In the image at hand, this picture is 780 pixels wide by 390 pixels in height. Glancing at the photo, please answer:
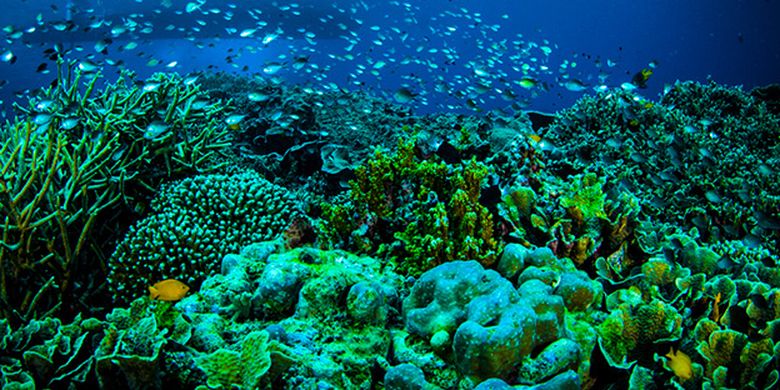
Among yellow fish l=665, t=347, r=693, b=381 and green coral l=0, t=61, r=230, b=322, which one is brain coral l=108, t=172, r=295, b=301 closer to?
green coral l=0, t=61, r=230, b=322

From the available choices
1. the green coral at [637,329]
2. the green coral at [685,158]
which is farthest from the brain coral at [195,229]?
the green coral at [685,158]

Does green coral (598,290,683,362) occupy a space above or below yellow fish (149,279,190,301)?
above

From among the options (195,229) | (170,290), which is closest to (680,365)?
(170,290)

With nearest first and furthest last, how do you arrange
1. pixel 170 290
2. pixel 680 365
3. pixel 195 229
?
1. pixel 680 365
2. pixel 170 290
3. pixel 195 229

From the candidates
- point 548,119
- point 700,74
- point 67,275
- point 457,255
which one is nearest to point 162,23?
point 548,119

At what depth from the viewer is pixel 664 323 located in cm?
303

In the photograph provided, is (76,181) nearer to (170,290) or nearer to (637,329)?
(170,290)

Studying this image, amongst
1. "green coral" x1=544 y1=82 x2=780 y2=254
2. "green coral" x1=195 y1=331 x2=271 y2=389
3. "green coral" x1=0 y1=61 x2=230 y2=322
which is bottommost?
"green coral" x1=0 y1=61 x2=230 y2=322

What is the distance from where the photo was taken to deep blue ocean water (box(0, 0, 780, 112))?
12.9 metres

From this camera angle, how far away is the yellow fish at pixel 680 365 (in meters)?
2.80

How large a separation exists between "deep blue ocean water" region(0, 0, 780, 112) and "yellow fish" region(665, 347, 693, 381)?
270 inches

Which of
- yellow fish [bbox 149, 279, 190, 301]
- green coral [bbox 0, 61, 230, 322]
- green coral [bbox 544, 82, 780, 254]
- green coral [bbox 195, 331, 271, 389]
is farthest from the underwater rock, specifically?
green coral [bbox 544, 82, 780, 254]

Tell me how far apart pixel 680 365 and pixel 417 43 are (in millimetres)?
20854

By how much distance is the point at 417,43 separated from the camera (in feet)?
71.2
